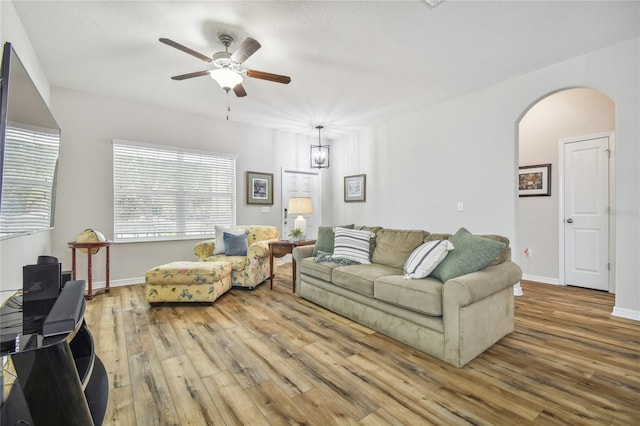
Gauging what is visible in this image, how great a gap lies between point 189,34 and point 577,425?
12.4ft

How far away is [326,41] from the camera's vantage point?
2.69 m

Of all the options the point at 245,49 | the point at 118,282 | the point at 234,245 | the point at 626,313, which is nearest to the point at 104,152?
the point at 118,282

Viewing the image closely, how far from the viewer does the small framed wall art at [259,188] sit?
207 inches

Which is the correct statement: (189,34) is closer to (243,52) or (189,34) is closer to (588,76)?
(243,52)

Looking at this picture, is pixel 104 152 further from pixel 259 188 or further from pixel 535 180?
pixel 535 180

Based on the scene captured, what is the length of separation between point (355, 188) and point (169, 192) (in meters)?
3.28

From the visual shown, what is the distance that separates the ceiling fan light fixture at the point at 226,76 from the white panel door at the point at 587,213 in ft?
14.6

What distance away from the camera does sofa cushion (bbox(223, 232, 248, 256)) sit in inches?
161

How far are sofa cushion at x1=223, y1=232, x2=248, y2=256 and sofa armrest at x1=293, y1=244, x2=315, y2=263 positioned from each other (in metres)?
0.91

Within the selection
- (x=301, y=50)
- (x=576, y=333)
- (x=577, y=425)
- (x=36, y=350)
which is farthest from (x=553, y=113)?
(x=36, y=350)

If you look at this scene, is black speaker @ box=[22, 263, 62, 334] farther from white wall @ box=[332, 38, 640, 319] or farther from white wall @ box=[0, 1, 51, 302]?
white wall @ box=[332, 38, 640, 319]

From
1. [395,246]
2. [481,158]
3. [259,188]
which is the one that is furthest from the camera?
[259,188]

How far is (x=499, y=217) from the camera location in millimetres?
3656

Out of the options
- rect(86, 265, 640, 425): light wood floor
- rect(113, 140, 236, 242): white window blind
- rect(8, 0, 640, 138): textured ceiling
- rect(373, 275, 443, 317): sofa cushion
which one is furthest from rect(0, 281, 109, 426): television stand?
rect(113, 140, 236, 242): white window blind
